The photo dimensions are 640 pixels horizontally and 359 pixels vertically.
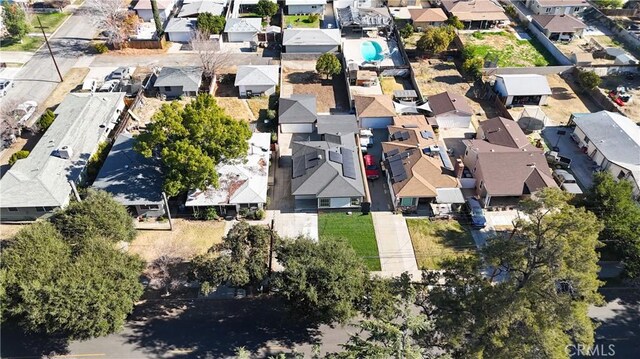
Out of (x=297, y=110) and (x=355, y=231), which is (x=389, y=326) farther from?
(x=297, y=110)

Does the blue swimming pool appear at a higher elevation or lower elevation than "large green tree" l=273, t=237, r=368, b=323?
lower

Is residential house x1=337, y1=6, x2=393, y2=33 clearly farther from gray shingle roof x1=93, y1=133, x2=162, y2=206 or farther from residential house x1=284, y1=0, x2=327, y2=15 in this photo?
gray shingle roof x1=93, y1=133, x2=162, y2=206

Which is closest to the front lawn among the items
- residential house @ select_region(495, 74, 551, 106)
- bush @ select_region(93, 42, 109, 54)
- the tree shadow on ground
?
the tree shadow on ground

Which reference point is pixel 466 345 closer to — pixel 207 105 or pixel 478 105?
pixel 207 105

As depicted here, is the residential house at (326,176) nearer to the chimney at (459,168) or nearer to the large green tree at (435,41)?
the chimney at (459,168)

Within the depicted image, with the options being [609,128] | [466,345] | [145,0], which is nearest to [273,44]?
[145,0]

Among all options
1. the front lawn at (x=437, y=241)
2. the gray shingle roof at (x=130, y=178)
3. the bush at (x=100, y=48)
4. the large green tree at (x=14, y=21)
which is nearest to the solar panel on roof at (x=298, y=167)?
the front lawn at (x=437, y=241)
